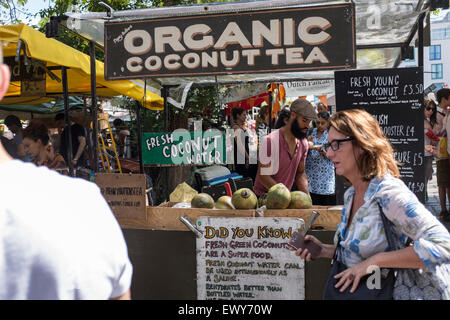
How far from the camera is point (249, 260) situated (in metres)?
3.68

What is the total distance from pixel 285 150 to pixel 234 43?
126 cm

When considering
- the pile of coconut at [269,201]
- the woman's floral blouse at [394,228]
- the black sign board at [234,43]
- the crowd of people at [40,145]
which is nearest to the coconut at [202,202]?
the pile of coconut at [269,201]

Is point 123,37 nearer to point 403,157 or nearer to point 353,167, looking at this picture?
point 353,167

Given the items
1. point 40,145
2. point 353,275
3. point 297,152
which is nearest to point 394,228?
point 353,275

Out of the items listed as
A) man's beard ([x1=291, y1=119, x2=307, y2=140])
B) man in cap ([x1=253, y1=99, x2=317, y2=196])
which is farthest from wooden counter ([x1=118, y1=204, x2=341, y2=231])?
man's beard ([x1=291, y1=119, x2=307, y2=140])

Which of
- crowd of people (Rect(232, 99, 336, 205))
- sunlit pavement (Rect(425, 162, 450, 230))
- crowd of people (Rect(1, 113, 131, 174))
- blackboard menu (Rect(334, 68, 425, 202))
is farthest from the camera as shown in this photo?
sunlit pavement (Rect(425, 162, 450, 230))

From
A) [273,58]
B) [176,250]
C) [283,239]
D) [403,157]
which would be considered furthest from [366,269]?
[403,157]

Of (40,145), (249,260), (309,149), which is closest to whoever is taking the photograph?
(249,260)

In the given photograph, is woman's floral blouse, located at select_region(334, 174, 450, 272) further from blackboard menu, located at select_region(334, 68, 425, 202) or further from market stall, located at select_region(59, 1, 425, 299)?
blackboard menu, located at select_region(334, 68, 425, 202)

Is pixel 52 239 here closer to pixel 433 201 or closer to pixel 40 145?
pixel 40 145

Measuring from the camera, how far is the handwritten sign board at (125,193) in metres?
3.94

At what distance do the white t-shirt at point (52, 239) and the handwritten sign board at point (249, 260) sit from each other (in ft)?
8.36

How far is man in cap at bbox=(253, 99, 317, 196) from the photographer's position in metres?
4.57
